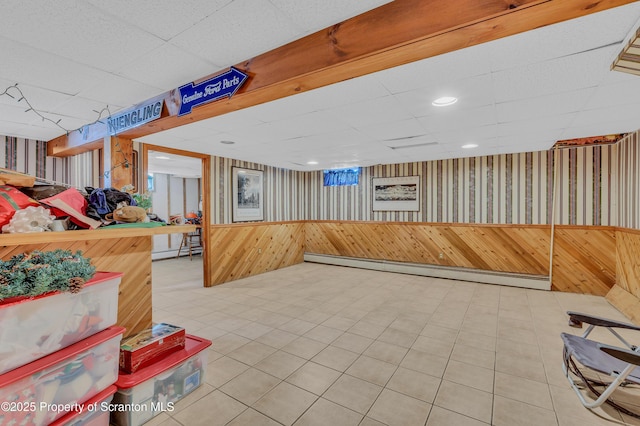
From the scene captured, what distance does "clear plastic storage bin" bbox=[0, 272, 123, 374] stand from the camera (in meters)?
1.31

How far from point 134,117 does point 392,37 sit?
306 cm

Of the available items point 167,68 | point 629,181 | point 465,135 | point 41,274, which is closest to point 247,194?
point 167,68

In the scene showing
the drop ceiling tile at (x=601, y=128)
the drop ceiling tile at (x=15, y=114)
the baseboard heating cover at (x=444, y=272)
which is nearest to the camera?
the drop ceiling tile at (x=15, y=114)

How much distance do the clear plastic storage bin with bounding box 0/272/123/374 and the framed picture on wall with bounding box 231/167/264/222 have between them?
462cm

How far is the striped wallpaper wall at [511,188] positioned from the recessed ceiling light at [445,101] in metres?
3.76

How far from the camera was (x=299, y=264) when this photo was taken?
26.2 feet

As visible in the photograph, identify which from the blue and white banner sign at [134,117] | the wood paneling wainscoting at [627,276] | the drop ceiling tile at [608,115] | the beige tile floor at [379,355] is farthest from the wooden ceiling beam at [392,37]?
the wood paneling wainscoting at [627,276]

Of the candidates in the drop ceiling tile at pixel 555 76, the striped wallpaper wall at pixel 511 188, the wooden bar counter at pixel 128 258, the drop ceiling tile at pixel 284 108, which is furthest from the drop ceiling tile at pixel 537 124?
the wooden bar counter at pixel 128 258

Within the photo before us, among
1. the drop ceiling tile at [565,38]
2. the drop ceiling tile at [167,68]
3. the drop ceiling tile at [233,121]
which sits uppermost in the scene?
the drop ceiling tile at [167,68]

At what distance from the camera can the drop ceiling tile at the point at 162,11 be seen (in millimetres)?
1647

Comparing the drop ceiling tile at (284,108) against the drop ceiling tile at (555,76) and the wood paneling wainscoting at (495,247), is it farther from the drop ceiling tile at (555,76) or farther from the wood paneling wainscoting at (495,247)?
the wood paneling wainscoting at (495,247)

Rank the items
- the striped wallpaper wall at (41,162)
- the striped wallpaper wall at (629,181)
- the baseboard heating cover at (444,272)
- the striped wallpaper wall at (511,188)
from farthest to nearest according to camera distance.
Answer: the baseboard heating cover at (444,272), the striped wallpaper wall at (511,188), the striped wallpaper wall at (41,162), the striped wallpaper wall at (629,181)

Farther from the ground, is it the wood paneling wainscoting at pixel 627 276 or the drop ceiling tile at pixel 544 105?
the drop ceiling tile at pixel 544 105

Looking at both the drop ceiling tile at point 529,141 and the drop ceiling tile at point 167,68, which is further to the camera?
the drop ceiling tile at point 529,141
